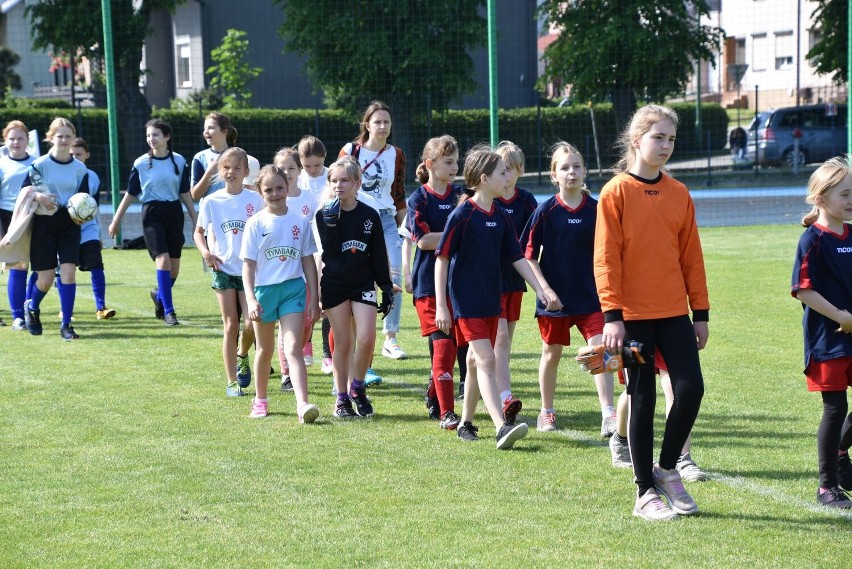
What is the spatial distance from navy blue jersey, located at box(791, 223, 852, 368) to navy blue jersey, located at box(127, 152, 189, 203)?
729cm

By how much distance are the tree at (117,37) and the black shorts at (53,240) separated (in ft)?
46.6

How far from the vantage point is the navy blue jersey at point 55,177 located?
10.5 meters

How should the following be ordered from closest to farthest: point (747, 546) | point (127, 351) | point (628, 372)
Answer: point (747, 546)
point (628, 372)
point (127, 351)

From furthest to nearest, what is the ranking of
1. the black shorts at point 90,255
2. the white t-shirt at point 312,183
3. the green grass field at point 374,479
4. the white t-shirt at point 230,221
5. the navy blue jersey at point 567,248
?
the black shorts at point 90,255, the white t-shirt at point 312,183, the white t-shirt at point 230,221, the navy blue jersey at point 567,248, the green grass field at point 374,479

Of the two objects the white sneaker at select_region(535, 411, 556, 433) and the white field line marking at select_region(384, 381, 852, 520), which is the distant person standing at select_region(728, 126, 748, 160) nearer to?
the white sneaker at select_region(535, 411, 556, 433)

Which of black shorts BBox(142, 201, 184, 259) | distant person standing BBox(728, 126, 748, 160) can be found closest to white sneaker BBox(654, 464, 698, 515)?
black shorts BBox(142, 201, 184, 259)

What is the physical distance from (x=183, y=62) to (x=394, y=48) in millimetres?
17923

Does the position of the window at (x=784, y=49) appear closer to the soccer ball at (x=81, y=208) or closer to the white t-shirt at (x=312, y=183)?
the soccer ball at (x=81, y=208)

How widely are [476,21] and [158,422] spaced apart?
75.3 ft

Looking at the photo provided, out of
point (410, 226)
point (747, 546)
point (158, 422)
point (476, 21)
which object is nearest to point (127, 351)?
point (158, 422)

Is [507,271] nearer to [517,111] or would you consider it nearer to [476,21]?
[476,21]

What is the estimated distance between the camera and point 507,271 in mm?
6742

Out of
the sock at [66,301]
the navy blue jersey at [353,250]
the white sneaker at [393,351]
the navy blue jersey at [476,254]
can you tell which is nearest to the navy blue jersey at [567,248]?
the navy blue jersey at [476,254]

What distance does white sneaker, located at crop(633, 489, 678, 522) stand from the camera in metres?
4.73
